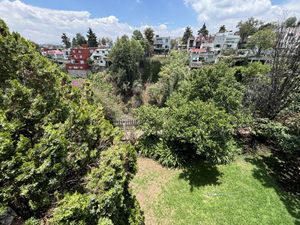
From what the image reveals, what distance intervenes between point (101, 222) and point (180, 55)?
2705 cm

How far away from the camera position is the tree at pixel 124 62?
30516 millimetres

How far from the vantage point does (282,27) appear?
10383mm

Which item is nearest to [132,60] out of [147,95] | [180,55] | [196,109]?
[147,95]

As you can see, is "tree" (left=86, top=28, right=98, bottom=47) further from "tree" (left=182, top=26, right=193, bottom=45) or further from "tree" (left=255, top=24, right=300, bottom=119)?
"tree" (left=255, top=24, right=300, bottom=119)

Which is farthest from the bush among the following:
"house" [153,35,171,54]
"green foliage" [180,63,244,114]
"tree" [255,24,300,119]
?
"house" [153,35,171,54]

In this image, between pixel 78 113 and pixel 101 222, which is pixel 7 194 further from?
pixel 78 113

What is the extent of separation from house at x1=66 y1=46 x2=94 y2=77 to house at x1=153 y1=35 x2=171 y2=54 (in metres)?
21.9

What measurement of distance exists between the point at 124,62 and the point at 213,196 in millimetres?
27357

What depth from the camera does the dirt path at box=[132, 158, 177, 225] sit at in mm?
7727

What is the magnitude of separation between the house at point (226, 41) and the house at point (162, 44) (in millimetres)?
14378

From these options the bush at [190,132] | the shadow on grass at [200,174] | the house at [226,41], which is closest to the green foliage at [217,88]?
the bush at [190,132]

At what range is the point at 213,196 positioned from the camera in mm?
8352

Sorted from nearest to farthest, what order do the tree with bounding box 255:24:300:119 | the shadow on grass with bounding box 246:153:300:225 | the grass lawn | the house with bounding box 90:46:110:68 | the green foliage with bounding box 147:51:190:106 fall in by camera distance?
1. the grass lawn
2. the shadow on grass with bounding box 246:153:300:225
3. the tree with bounding box 255:24:300:119
4. the green foliage with bounding box 147:51:190:106
5. the house with bounding box 90:46:110:68

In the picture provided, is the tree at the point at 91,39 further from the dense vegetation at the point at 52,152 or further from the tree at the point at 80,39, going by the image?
the dense vegetation at the point at 52,152
